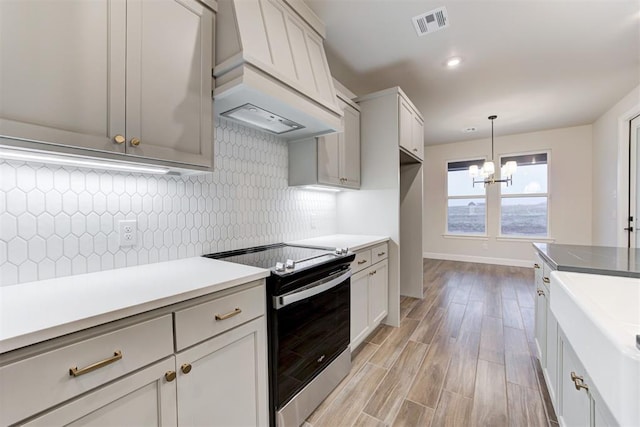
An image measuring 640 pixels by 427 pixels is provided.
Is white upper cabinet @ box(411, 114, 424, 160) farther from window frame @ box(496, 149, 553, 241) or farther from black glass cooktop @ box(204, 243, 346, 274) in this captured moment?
window frame @ box(496, 149, 553, 241)


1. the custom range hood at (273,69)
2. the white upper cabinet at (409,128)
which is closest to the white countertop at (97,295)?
the custom range hood at (273,69)

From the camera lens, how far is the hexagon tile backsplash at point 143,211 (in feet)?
3.55

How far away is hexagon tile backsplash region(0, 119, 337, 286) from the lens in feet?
3.55

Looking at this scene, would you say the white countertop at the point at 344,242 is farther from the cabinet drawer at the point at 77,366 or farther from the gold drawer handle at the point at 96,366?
the gold drawer handle at the point at 96,366

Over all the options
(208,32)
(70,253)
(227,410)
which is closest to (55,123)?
(70,253)

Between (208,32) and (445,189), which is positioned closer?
(208,32)

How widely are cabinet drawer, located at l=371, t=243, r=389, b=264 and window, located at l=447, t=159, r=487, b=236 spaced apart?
4.32 metres

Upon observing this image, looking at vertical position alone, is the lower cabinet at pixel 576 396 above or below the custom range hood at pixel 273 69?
below

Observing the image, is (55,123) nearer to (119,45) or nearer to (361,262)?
(119,45)

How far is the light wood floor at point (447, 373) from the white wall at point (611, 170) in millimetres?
1974

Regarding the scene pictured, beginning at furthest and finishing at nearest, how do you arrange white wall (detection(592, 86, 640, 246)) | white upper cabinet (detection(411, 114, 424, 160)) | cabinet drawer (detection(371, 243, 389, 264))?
white wall (detection(592, 86, 640, 246)), white upper cabinet (detection(411, 114, 424, 160)), cabinet drawer (detection(371, 243, 389, 264))

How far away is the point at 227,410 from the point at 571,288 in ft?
4.61

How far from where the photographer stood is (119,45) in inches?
41.8

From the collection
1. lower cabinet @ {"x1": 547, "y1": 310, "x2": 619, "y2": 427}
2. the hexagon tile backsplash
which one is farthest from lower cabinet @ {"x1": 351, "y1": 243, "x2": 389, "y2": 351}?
lower cabinet @ {"x1": 547, "y1": 310, "x2": 619, "y2": 427}
